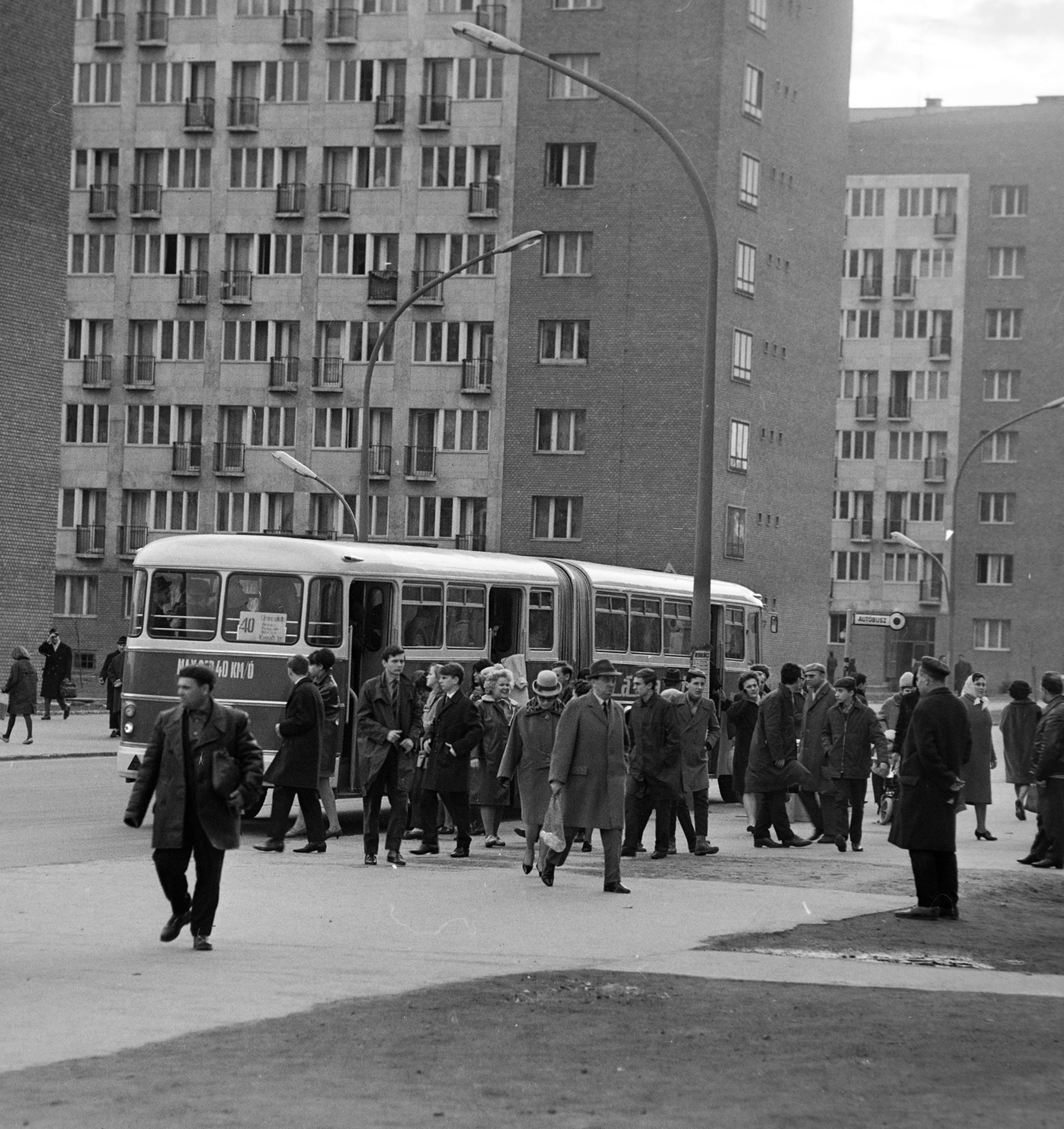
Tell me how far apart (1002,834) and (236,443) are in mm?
52065

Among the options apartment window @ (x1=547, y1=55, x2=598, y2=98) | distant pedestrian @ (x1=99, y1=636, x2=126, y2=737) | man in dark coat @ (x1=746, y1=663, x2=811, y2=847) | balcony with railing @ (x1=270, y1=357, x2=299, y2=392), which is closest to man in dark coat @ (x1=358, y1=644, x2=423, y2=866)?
man in dark coat @ (x1=746, y1=663, x2=811, y2=847)

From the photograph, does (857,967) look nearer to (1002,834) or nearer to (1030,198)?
(1002,834)

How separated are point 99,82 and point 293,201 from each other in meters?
8.31

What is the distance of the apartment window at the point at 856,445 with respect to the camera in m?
98.4

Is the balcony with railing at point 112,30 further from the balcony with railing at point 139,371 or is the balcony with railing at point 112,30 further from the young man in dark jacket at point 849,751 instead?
the young man in dark jacket at point 849,751

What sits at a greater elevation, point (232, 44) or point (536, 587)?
point (232, 44)

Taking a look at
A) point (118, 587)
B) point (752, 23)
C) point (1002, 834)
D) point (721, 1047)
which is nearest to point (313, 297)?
point (118, 587)

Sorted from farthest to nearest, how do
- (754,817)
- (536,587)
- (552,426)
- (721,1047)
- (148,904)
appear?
(552,426), (536,587), (754,817), (148,904), (721,1047)

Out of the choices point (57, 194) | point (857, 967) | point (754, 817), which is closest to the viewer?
point (857, 967)

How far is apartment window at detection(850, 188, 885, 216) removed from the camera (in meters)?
99.6

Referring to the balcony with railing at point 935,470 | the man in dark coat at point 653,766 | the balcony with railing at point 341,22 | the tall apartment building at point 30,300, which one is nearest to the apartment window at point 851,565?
the balcony with railing at point 935,470

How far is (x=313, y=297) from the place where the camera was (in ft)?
234

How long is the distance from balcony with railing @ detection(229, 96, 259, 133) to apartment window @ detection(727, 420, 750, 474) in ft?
62.4

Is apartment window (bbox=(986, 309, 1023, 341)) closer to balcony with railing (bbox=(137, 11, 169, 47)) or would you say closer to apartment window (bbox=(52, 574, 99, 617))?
balcony with railing (bbox=(137, 11, 169, 47))
